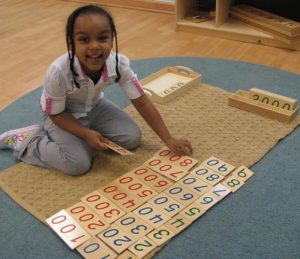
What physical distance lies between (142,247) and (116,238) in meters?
0.07

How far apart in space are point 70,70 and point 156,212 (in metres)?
0.47

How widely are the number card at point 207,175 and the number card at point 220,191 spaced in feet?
0.06

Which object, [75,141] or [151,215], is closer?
[151,215]

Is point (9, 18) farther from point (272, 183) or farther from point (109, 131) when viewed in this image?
point (272, 183)

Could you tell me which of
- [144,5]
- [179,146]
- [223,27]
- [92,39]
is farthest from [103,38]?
[144,5]

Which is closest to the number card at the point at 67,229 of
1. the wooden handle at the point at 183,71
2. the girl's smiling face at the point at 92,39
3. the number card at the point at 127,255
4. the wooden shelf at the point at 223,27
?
the number card at the point at 127,255

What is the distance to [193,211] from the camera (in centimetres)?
105

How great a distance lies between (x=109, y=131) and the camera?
1.31 m

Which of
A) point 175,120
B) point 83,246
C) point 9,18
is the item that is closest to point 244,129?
point 175,120

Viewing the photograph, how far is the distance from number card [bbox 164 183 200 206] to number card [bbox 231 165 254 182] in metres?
0.16

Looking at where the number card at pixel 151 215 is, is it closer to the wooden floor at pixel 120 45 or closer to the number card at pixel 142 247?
the number card at pixel 142 247

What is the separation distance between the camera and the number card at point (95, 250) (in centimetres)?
93

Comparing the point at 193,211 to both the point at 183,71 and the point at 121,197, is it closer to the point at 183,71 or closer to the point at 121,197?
the point at 121,197

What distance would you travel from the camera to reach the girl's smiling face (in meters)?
1.02
